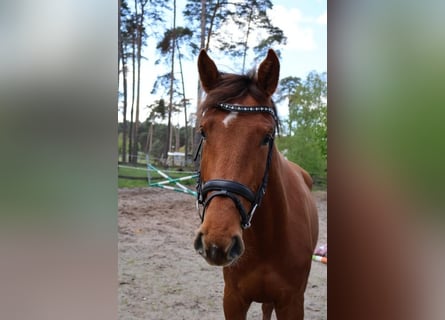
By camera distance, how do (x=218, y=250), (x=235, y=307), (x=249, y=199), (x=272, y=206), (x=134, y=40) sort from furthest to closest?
(x=134, y=40), (x=235, y=307), (x=272, y=206), (x=249, y=199), (x=218, y=250)

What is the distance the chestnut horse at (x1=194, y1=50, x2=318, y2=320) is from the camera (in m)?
0.88

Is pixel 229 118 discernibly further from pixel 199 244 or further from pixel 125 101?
pixel 125 101

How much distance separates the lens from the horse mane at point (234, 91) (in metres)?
1.02

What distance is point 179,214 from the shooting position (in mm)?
1760

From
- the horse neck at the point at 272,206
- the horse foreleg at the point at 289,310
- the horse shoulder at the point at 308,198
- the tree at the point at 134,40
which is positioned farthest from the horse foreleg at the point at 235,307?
the tree at the point at 134,40

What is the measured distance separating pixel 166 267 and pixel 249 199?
92cm

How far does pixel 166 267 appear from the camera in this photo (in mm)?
1673

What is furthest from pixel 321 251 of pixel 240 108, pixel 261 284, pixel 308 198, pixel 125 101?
pixel 125 101

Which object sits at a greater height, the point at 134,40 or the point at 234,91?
the point at 134,40
